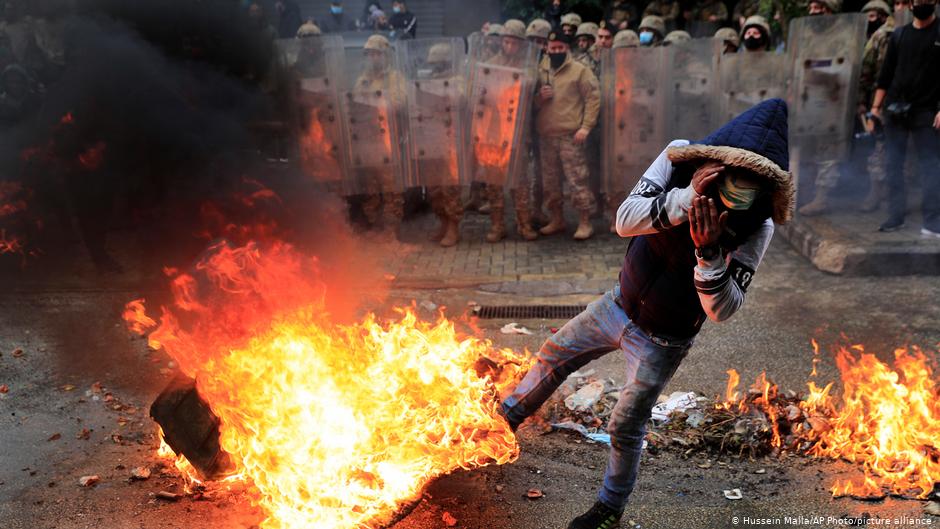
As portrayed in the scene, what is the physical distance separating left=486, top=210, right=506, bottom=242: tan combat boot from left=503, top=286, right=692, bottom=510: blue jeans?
487cm

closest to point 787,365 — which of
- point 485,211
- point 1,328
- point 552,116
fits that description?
point 552,116

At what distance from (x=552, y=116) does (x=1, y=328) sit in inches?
236

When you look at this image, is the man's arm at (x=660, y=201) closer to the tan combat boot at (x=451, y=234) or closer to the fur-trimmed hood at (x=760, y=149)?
the fur-trimmed hood at (x=760, y=149)

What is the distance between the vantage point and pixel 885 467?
3557 millimetres

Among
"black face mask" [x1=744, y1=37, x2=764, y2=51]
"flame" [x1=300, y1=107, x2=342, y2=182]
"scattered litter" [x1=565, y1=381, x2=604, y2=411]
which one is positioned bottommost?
"scattered litter" [x1=565, y1=381, x2=604, y2=411]

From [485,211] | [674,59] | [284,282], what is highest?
[674,59]

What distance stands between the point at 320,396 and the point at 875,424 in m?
3.18

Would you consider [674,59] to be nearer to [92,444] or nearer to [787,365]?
[787,365]

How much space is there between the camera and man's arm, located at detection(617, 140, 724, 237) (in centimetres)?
247

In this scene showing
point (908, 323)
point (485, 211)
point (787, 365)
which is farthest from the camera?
point (485, 211)

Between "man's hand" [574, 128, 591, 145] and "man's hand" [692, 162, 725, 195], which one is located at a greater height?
"man's hand" [692, 162, 725, 195]

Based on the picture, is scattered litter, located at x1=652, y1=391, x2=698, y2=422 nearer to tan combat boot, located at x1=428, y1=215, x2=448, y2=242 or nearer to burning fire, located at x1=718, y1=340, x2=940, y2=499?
burning fire, located at x1=718, y1=340, x2=940, y2=499

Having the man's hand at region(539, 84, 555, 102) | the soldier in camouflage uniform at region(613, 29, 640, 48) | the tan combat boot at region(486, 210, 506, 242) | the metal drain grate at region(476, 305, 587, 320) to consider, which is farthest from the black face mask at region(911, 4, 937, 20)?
the tan combat boot at region(486, 210, 506, 242)

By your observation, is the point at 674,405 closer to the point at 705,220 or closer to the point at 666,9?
the point at 705,220
